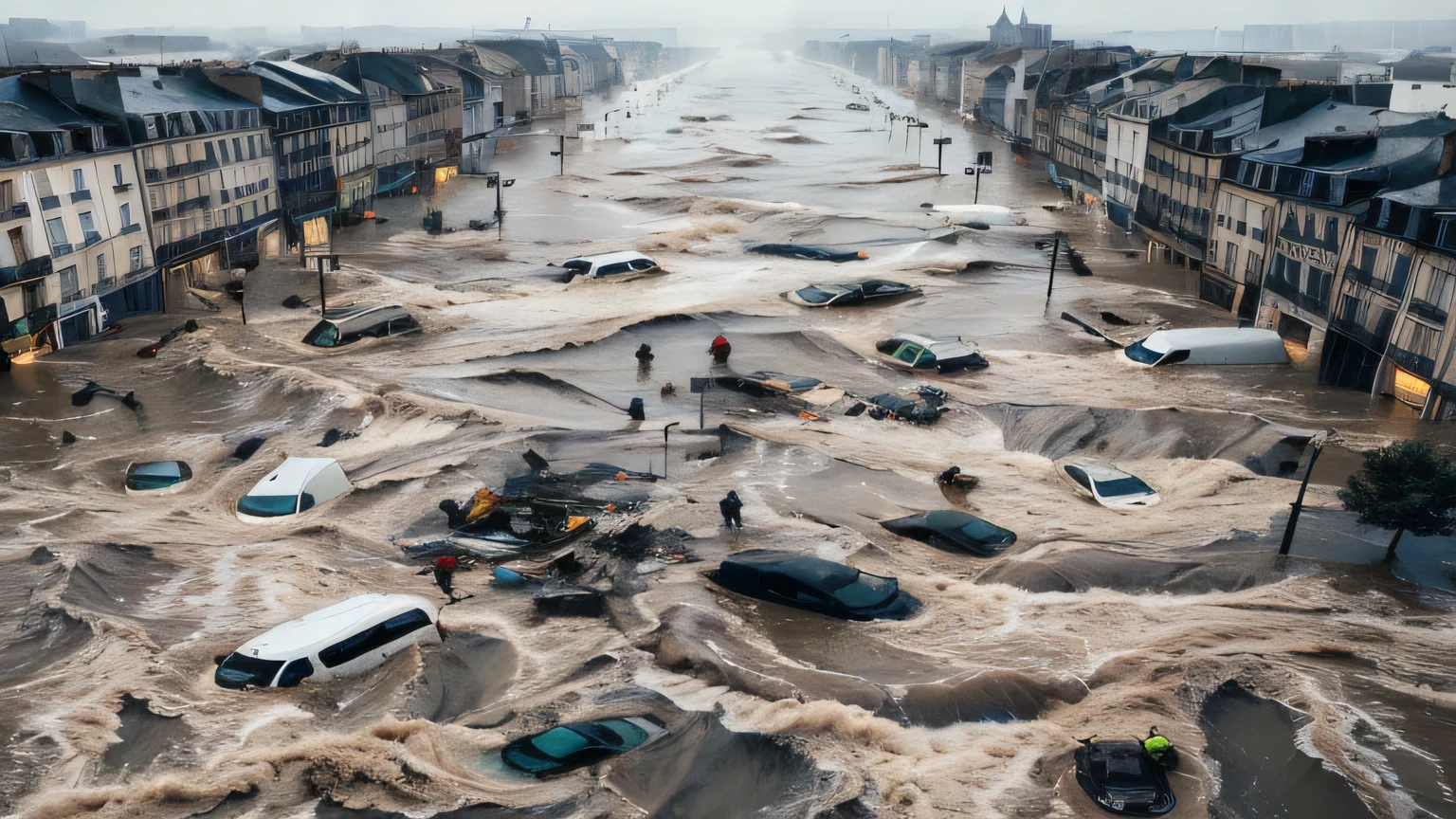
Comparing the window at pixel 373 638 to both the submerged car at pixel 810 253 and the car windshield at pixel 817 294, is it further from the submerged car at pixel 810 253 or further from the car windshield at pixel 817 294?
the submerged car at pixel 810 253

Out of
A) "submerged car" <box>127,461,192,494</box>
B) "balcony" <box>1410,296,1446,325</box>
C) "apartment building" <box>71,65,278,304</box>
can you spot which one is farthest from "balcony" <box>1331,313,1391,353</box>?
"apartment building" <box>71,65,278,304</box>

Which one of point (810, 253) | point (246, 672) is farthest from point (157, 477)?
point (810, 253)

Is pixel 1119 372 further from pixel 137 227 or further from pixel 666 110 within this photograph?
pixel 666 110

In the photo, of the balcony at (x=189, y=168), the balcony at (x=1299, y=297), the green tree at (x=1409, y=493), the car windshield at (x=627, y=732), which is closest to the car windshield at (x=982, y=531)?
the green tree at (x=1409, y=493)

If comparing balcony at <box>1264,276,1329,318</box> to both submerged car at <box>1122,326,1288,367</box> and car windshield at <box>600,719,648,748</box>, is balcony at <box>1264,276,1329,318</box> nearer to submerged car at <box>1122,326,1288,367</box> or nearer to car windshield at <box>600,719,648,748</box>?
submerged car at <box>1122,326,1288,367</box>

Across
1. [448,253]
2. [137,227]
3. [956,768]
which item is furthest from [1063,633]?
[448,253]

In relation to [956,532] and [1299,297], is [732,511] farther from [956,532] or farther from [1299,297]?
[1299,297]
